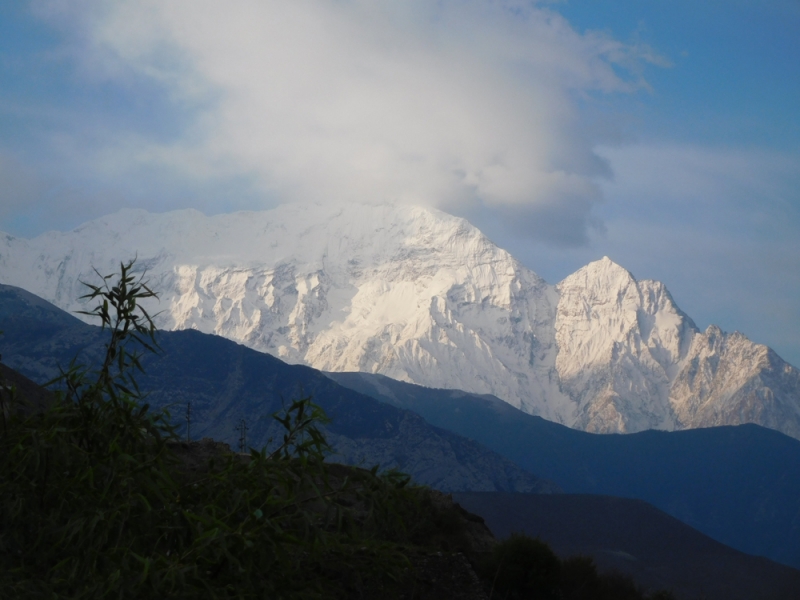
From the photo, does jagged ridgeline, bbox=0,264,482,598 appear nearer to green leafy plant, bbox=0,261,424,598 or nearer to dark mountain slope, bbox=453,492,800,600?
green leafy plant, bbox=0,261,424,598

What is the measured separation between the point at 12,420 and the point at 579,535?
134489 mm

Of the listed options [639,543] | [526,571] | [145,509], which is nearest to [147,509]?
[145,509]

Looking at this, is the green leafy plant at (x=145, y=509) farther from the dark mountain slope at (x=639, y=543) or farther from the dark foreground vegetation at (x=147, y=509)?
the dark mountain slope at (x=639, y=543)

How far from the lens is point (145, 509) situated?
699 centimetres

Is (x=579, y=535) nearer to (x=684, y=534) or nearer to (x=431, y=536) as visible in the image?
(x=684, y=534)

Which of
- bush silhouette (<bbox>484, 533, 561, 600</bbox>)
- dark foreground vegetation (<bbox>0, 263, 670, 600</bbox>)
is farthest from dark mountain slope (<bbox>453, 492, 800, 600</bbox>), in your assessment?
dark foreground vegetation (<bbox>0, 263, 670, 600</bbox>)

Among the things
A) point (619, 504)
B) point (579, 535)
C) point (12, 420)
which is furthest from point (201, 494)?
point (619, 504)

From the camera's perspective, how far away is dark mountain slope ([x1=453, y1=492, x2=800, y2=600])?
94062mm

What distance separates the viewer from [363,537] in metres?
7.40

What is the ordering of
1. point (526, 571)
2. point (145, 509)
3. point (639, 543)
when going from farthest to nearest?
point (639, 543) → point (526, 571) → point (145, 509)

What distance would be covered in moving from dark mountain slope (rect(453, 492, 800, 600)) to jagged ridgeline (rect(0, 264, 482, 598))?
3349 inches

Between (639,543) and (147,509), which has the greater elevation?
(147,509)

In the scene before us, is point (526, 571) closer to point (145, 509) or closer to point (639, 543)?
point (145, 509)

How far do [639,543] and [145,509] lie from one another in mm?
137621
